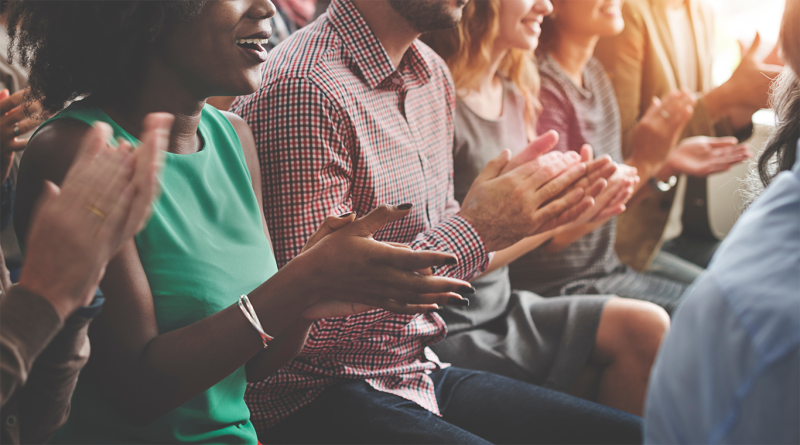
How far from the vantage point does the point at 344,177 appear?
102 cm

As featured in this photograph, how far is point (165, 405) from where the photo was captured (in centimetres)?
A: 69

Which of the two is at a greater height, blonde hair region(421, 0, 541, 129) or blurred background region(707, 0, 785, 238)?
blonde hair region(421, 0, 541, 129)

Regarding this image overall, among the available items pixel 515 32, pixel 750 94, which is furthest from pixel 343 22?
pixel 750 94

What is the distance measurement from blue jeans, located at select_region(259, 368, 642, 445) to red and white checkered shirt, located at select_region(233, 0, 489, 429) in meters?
0.03

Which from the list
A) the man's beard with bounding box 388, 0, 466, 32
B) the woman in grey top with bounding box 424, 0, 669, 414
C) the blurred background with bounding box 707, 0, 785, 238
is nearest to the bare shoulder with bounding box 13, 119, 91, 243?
the man's beard with bounding box 388, 0, 466, 32

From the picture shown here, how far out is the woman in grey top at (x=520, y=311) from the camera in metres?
1.22

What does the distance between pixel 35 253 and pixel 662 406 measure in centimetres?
48

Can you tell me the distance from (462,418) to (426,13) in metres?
0.71

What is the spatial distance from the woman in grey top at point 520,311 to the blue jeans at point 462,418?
14cm

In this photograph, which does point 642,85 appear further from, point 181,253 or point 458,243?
point 181,253

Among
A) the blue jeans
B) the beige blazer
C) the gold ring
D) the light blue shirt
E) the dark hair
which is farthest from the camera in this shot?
the beige blazer

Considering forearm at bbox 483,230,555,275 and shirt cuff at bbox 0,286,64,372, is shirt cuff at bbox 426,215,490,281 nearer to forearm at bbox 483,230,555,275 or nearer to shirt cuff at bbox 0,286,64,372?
forearm at bbox 483,230,555,275

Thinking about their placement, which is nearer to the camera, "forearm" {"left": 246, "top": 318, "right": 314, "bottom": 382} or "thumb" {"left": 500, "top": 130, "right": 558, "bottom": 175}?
"forearm" {"left": 246, "top": 318, "right": 314, "bottom": 382}

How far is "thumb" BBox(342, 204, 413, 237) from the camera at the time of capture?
2.22 feet
